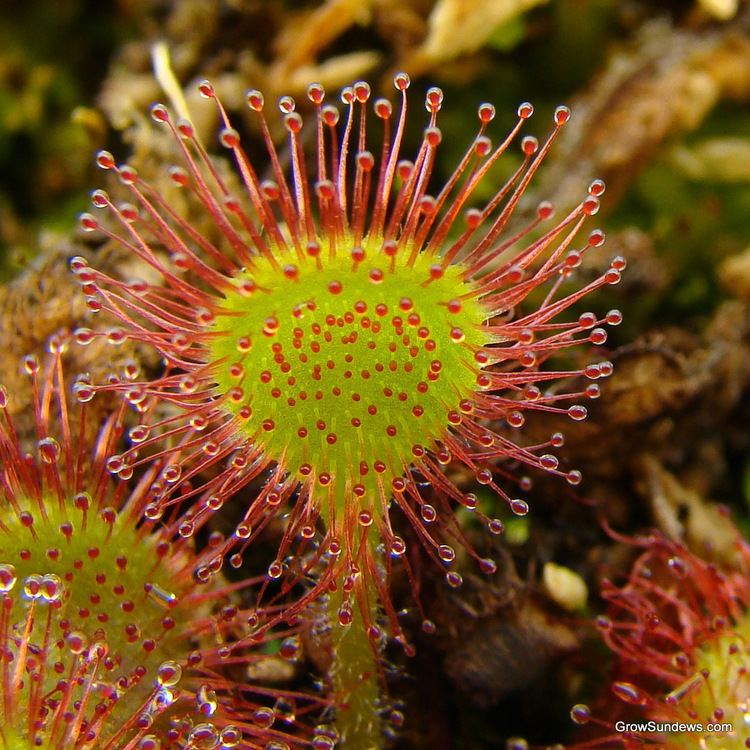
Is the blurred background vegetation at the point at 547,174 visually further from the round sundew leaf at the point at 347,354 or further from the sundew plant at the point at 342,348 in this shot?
the round sundew leaf at the point at 347,354

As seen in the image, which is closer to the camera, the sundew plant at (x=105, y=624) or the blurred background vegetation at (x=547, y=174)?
the sundew plant at (x=105, y=624)

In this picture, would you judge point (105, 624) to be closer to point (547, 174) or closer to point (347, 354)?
point (347, 354)

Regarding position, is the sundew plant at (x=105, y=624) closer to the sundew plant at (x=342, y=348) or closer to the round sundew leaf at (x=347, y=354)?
the sundew plant at (x=342, y=348)

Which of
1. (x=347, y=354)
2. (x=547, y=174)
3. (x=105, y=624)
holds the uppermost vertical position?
(x=547, y=174)

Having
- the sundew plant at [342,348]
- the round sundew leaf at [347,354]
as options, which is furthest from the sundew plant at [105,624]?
the round sundew leaf at [347,354]

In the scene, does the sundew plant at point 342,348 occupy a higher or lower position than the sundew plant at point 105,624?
higher

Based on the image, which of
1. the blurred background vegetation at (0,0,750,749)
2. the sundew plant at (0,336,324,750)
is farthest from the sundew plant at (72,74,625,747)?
the blurred background vegetation at (0,0,750,749)

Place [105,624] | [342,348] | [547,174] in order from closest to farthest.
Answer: [342,348] < [105,624] < [547,174]

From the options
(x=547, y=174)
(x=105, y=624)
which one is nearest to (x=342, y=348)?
(x=105, y=624)
